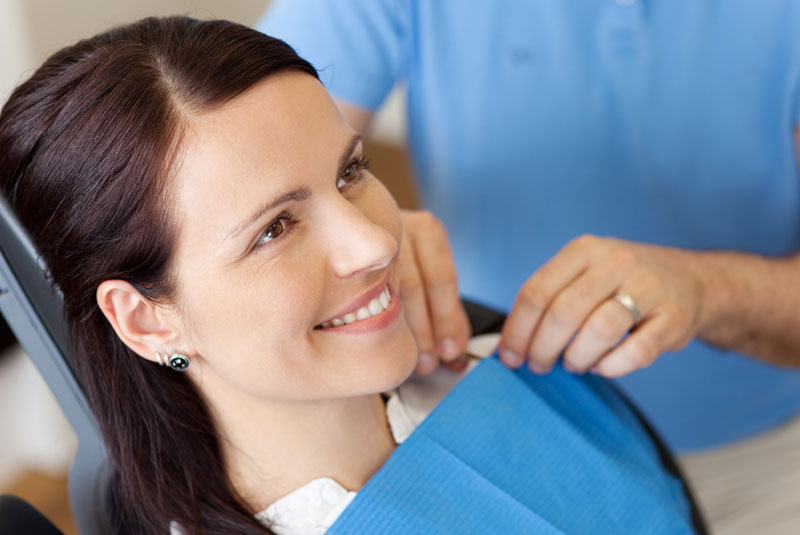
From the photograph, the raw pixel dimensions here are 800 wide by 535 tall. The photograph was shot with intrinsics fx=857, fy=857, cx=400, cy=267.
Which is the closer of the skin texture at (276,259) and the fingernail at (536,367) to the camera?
the skin texture at (276,259)

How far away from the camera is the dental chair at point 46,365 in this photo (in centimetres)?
82

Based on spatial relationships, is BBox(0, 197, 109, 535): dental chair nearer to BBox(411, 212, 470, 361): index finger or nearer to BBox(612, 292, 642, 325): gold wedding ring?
BBox(411, 212, 470, 361): index finger

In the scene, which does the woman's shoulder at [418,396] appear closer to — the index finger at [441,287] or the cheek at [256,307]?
the index finger at [441,287]

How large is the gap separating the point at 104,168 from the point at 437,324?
17.3 inches

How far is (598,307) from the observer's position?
3.16 ft

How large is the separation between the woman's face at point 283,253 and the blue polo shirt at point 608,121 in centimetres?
54

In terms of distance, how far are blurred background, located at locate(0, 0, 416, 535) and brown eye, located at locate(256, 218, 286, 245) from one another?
1013 millimetres

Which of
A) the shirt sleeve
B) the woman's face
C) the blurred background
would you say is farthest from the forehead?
the blurred background

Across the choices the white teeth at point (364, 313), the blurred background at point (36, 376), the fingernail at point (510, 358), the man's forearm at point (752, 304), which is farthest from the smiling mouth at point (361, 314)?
the blurred background at point (36, 376)

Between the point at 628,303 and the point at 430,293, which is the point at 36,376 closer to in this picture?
the point at 430,293

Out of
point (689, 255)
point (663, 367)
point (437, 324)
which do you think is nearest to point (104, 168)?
point (437, 324)

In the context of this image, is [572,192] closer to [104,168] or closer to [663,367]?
[663,367]

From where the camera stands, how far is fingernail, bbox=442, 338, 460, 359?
103cm

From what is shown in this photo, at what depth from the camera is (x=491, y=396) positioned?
1012mm
